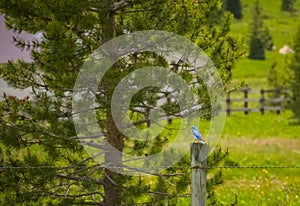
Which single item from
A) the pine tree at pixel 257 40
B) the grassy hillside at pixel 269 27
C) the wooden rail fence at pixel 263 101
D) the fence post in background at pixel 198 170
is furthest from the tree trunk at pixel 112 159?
the pine tree at pixel 257 40

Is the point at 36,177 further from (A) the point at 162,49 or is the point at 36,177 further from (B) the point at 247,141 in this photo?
(B) the point at 247,141

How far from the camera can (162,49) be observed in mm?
7352

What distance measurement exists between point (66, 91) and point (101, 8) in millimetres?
1031

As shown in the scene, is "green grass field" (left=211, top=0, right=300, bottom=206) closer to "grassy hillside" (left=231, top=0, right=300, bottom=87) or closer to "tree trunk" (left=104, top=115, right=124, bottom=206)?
"tree trunk" (left=104, top=115, right=124, bottom=206)

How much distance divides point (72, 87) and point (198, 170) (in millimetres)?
1990

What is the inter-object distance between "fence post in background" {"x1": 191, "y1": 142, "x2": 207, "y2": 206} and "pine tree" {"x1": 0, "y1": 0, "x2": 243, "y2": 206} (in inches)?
59.5

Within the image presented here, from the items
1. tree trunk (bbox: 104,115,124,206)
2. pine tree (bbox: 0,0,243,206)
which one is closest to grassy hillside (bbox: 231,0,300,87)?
pine tree (bbox: 0,0,243,206)

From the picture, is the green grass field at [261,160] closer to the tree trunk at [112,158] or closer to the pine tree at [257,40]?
the tree trunk at [112,158]

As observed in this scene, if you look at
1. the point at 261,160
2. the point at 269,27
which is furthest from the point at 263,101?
the point at 269,27

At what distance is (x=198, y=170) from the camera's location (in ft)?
18.0

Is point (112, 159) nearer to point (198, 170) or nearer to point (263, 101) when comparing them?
point (198, 170)

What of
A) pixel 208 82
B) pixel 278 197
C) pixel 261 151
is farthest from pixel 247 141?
pixel 208 82

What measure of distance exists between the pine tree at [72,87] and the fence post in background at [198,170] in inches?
59.5

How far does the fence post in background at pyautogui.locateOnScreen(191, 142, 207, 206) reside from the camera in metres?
5.46
